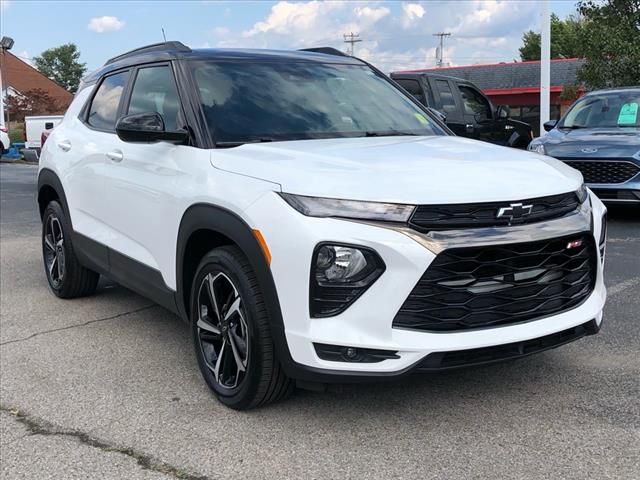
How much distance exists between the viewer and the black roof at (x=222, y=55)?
170 inches

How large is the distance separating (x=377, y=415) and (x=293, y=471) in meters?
0.64

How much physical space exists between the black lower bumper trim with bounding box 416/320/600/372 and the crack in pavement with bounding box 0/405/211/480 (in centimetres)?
104

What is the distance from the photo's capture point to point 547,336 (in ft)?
10.5

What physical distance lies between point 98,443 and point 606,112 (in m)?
8.61

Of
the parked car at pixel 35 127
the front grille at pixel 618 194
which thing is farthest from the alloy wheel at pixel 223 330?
the parked car at pixel 35 127

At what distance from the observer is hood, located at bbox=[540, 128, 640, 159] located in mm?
8516

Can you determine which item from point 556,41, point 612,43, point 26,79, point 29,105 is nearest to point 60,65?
point 26,79

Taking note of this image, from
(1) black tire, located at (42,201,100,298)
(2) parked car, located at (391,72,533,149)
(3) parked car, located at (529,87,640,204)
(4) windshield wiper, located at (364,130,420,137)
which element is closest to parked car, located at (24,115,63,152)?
(2) parked car, located at (391,72,533,149)

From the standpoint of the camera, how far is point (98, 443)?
10.7ft

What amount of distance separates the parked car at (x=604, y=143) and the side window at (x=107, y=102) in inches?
229

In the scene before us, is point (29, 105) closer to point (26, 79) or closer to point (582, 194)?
point (26, 79)

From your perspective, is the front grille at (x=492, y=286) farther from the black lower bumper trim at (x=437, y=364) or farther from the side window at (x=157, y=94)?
the side window at (x=157, y=94)

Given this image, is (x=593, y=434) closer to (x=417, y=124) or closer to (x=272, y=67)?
(x=417, y=124)

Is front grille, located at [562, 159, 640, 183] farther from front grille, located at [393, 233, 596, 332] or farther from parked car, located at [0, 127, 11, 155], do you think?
parked car, located at [0, 127, 11, 155]
